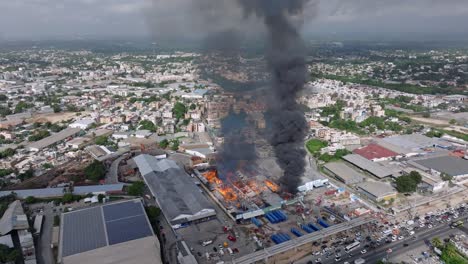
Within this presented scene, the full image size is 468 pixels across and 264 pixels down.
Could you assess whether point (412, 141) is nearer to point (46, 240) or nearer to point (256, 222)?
point (256, 222)

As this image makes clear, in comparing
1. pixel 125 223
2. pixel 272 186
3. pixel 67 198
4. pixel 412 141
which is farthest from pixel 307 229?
pixel 412 141

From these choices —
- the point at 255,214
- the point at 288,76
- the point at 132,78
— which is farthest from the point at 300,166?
the point at 132,78

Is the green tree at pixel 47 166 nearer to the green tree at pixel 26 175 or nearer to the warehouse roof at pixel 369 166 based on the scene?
the green tree at pixel 26 175

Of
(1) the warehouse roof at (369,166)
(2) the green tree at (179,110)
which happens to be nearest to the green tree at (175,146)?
(2) the green tree at (179,110)

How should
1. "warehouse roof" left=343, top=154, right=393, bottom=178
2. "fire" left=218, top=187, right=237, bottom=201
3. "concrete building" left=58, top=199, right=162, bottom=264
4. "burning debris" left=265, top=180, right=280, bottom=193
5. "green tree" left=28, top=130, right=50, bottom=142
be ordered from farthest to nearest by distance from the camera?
"green tree" left=28, top=130, right=50, bottom=142 → "warehouse roof" left=343, top=154, right=393, bottom=178 → "burning debris" left=265, top=180, right=280, bottom=193 → "fire" left=218, top=187, right=237, bottom=201 → "concrete building" left=58, top=199, right=162, bottom=264

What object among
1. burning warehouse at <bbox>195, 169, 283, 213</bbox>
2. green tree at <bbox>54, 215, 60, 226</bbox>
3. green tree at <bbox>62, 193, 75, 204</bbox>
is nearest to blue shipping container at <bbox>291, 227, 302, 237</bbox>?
burning warehouse at <bbox>195, 169, 283, 213</bbox>

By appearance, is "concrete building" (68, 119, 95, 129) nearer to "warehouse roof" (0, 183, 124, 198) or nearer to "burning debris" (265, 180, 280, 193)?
"warehouse roof" (0, 183, 124, 198)
